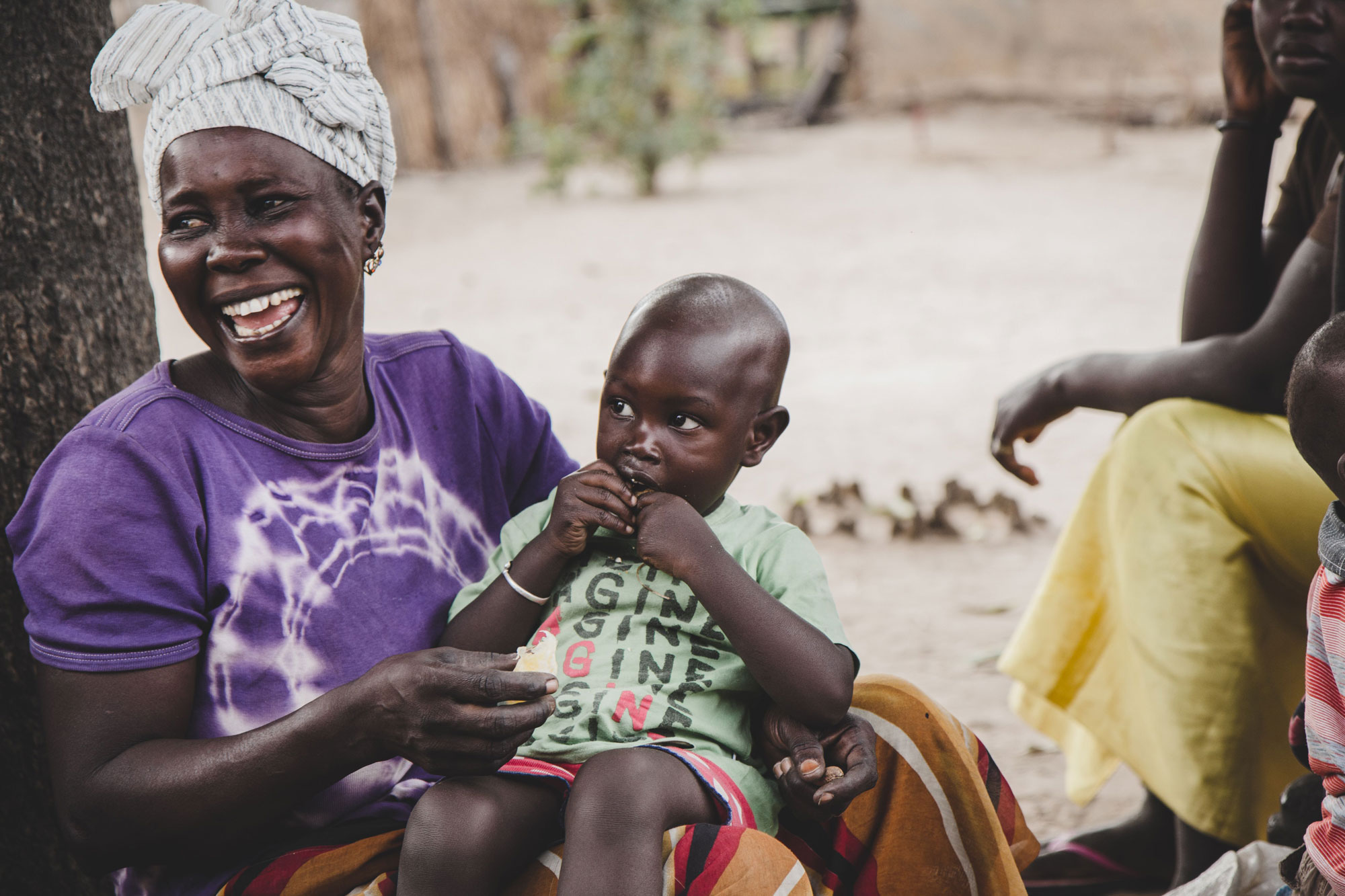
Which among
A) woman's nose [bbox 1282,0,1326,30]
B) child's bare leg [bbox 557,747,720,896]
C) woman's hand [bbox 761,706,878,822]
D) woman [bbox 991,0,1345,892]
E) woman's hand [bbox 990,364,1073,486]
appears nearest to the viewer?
child's bare leg [bbox 557,747,720,896]

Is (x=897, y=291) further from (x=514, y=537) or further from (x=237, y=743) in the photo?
(x=237, y=743)

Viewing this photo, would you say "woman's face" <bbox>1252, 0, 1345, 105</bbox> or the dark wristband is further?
the dark wristband

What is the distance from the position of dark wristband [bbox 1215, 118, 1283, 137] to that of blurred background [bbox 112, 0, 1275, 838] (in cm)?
178

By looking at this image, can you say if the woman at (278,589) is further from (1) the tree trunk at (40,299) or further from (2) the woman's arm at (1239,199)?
(2) the woman's arm at (1239,199)

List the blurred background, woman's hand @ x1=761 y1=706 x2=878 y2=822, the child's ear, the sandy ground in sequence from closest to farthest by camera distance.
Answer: woman's hand @ x1=761 y1=706 x2=878 y2=822
the child's ear
the sandy ground
the blurred background

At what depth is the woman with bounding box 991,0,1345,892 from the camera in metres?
2.40

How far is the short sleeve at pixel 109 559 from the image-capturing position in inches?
60.9

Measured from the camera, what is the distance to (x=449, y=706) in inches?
60.9

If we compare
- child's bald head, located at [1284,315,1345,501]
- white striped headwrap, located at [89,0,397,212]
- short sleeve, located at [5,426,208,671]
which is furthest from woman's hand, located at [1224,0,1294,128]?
short sleeve, located at [5,426,208,671]

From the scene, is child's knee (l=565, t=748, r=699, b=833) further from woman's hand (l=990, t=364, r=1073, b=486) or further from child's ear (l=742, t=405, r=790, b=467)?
woman's hand (l=990, t=364, r=1073, b=486)

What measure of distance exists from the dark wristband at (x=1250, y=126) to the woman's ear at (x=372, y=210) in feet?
6.44

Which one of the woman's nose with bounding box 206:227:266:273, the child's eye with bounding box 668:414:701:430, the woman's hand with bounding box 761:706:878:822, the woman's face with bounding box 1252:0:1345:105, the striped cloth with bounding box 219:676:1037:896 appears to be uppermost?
the woman's face with bounding box 1252:0:1345:105

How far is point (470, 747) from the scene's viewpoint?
1.56m

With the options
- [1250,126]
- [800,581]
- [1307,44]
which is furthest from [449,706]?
[1250,126]
